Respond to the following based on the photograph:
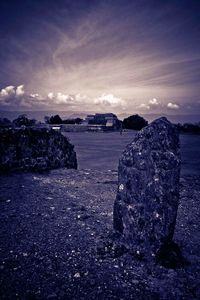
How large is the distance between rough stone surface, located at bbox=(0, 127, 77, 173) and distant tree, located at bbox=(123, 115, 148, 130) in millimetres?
43276

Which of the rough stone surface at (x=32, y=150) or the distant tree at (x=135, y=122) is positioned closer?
the rough stone surface at (x=32, y=150)

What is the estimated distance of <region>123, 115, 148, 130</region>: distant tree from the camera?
52781 mm

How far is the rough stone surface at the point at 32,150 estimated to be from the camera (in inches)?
353

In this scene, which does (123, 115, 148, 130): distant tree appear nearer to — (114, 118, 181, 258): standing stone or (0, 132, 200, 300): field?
(0, 132, 200, 300): field

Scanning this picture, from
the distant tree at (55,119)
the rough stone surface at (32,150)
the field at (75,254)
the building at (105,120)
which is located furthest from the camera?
the building at (105,120)

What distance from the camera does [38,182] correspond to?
7.67 meters

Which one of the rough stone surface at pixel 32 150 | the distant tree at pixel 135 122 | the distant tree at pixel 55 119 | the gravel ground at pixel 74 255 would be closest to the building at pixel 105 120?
the distant tree at pixel 135 122

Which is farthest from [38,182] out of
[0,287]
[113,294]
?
[113,294]

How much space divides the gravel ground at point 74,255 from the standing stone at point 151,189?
0.37 metres

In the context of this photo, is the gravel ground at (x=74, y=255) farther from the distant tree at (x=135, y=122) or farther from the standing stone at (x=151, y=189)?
the distant tree at (x=135, y=122)

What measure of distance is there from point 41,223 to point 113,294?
238 cm

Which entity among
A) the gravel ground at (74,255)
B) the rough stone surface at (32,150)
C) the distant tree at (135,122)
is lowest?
the gravel ground at (74,255)

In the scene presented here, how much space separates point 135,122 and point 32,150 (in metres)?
46.0

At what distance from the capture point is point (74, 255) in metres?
3.56
